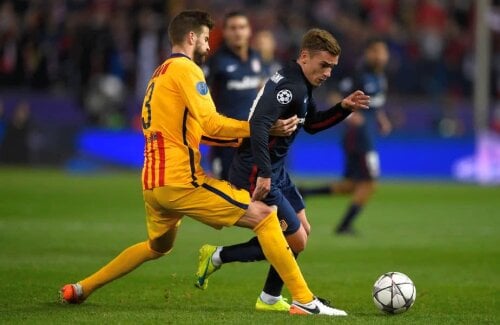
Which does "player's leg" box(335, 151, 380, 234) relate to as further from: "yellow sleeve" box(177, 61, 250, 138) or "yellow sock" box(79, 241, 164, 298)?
"yellow sleeve" box(177, 61, 250, 138)

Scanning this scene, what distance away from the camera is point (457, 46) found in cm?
2641

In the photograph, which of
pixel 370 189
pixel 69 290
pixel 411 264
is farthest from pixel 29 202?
pixel 69 290

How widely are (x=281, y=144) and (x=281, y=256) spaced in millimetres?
922

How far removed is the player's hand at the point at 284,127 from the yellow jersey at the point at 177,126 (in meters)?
0.21

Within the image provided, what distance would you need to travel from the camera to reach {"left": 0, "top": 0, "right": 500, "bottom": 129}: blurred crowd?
82.0 feet

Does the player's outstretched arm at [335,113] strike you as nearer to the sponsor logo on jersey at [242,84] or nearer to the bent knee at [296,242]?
the bent knee at [296,242]

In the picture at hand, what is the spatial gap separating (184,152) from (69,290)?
1.42 metres

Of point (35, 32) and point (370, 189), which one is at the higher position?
point (35, 32)

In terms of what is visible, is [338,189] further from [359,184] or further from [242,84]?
[242,84]

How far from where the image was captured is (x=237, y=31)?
11.5 meters

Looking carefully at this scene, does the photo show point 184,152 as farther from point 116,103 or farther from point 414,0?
point 414,0

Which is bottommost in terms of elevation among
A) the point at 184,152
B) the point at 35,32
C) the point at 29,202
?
the point at 29,202

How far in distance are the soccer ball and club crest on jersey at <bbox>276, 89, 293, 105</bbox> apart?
4.92 ft

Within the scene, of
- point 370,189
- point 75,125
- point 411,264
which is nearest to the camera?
point 411,264
